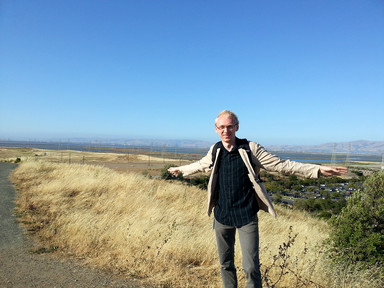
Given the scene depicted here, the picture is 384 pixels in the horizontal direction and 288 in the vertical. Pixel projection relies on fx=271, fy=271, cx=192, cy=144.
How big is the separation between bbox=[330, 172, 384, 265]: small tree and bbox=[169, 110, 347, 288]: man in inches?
135

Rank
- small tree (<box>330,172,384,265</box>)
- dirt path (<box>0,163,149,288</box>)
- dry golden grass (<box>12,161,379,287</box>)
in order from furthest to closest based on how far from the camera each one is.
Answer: small tree (<box>330,172,384,265</box>)
dry golden grass (<box>12,161,379,287</box>)
dirt path (<box>0,163,149,288</box>)

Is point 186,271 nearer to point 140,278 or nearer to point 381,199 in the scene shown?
point 140,278

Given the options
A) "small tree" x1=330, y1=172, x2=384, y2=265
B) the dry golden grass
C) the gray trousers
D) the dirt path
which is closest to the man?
the gray trousers

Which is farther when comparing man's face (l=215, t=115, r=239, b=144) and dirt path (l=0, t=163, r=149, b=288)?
dirt path (l=0, t=163, r=149, b=288)

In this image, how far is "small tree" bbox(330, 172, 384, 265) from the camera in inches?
212

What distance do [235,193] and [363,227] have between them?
4.61 metres

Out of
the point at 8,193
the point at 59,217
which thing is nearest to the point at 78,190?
the point at 8,193

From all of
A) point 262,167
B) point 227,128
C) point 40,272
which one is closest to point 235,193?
point 262,167

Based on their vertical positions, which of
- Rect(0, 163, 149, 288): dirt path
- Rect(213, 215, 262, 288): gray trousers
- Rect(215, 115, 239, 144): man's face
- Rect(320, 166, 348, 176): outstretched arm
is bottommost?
Rect(0, 163, 149, 288): dirt path

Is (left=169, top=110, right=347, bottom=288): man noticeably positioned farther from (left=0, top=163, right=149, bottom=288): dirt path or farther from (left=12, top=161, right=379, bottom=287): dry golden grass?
(left=0, top=163, right=149, bottom=288): dirt path

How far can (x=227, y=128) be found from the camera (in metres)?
2.79

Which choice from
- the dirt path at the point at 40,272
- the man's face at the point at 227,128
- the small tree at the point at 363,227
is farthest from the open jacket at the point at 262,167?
the small tree at the point at 363,227

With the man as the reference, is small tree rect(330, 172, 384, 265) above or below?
below

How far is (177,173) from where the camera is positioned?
10.7ft
